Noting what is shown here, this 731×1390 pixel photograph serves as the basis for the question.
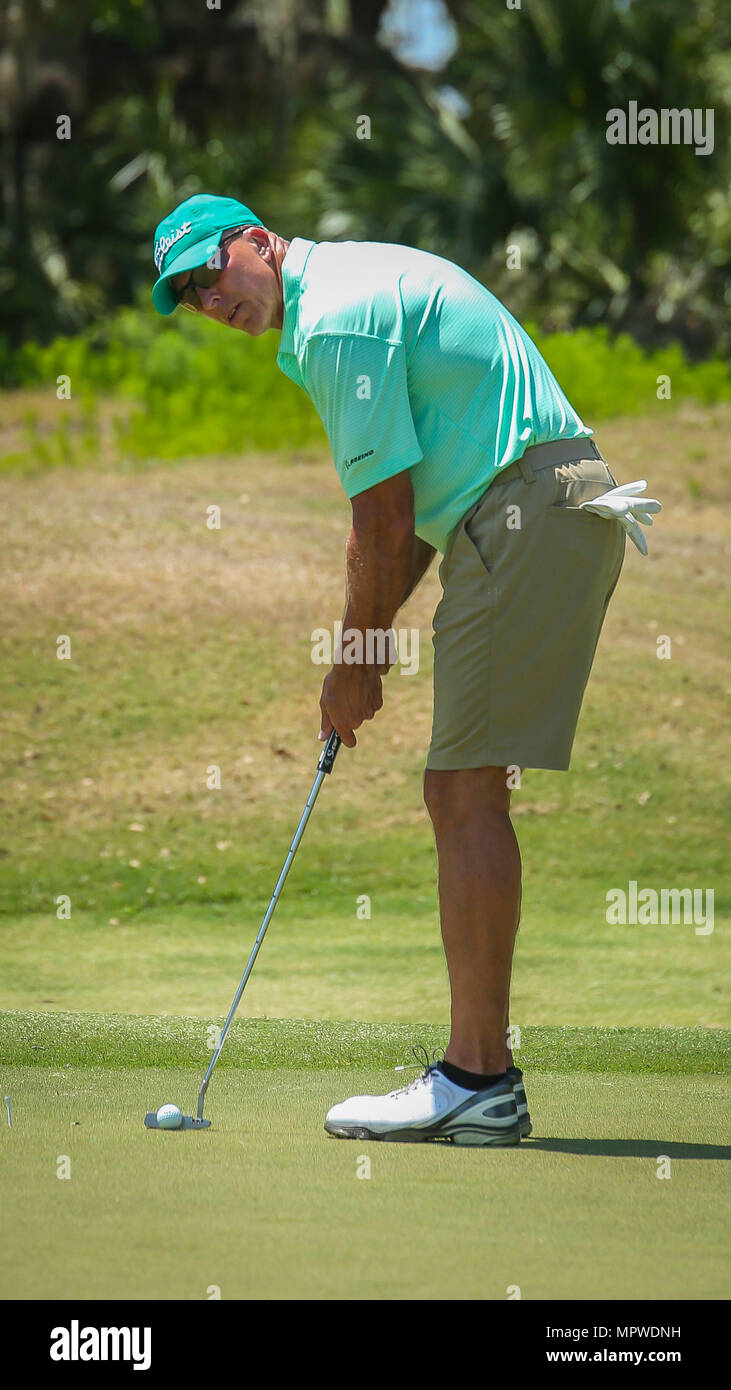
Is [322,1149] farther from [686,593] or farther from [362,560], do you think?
[686,593]

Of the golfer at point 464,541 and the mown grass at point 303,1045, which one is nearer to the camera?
the golfer at point 464,541

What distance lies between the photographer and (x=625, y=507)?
355 centimetres

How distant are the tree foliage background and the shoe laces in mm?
15426

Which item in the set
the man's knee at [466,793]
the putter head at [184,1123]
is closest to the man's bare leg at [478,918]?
the man's knee at [466,793]

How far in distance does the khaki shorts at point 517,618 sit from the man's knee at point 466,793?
0.05 meters

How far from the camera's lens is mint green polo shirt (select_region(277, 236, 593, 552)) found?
344 cm

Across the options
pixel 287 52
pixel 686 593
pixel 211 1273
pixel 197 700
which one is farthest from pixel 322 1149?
pixel 287 52

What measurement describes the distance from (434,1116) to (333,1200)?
0.61 metres

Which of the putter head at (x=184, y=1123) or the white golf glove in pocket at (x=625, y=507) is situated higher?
the white golf glove in pocket at (x=625, y=507)

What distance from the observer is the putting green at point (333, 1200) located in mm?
2457

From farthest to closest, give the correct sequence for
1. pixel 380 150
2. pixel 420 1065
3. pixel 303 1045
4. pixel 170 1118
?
pixel 380 150
pixel 303 1045
pixel 420 1065
pixel 170 1118

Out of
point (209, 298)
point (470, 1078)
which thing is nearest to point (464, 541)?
point (209, 298)

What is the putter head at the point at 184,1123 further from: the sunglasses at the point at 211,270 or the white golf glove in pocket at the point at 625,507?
the sunglasses at the point at 211,270

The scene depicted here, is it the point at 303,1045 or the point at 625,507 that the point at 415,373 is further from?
the point at 303,1045
